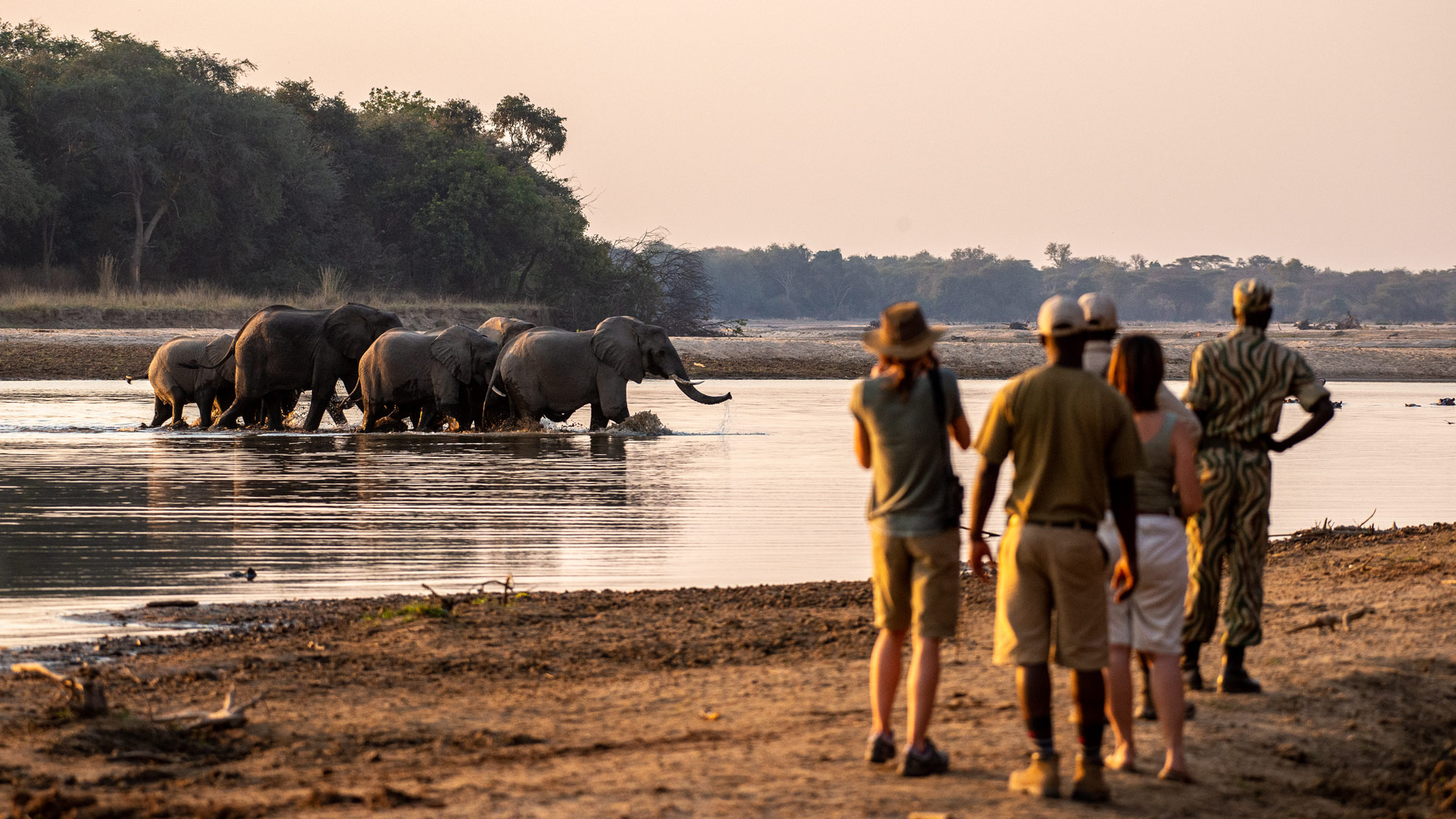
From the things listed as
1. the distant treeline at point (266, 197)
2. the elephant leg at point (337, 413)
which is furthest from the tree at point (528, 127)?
the elephant leg at point (337, 413)

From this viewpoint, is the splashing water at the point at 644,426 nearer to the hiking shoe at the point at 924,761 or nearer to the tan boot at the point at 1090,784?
the hiking shoe at the point at 924,761

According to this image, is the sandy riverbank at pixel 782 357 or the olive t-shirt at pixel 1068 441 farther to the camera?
the sandy riverbank at pixel 782 357

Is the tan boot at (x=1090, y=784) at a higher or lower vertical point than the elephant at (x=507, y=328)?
lower

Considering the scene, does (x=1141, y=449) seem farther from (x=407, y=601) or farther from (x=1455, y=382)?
(x=1455, y=382)

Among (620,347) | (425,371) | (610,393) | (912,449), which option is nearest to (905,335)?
(912,449)

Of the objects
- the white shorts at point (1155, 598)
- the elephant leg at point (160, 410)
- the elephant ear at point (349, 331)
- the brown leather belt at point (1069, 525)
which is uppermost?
the elephant ear at point (349, 331)

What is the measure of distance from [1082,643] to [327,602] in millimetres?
5053

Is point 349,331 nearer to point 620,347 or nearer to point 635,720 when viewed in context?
point 620,347

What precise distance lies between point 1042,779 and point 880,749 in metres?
0.61

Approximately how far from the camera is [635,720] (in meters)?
6.43

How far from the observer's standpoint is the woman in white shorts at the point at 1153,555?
560cm

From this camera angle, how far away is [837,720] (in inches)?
248

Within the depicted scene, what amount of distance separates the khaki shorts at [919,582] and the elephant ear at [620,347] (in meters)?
17.7

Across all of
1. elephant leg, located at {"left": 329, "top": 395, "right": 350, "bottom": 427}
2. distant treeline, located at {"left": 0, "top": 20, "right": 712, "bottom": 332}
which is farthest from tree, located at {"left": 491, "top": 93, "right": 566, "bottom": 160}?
elephant leg, located at {"left": 329, "top": 395, "right": 350, "bottom": 427}
